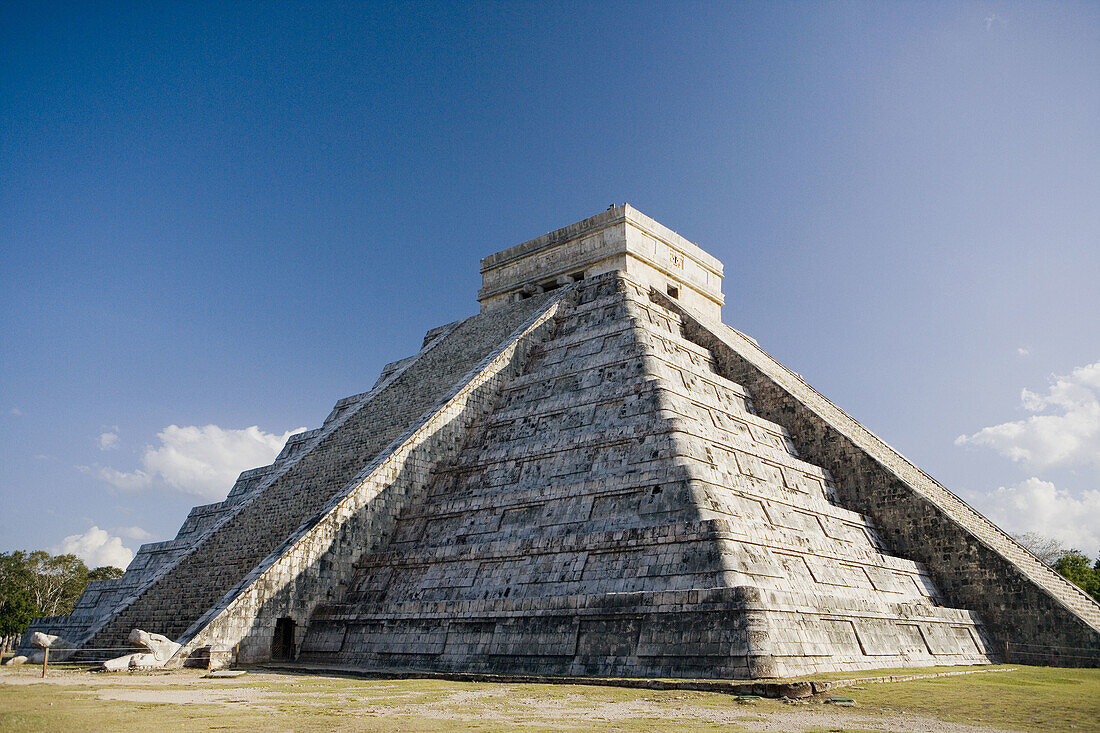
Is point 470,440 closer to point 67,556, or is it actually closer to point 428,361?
point 428,361

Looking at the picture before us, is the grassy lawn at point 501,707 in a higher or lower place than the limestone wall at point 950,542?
lower

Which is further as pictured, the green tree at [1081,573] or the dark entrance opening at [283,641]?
the green tree at [1081,573]

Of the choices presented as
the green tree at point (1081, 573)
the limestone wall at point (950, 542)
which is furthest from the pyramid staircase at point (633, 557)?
the green tree at point (1081, 573)

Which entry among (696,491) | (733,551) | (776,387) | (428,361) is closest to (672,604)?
(733,551)

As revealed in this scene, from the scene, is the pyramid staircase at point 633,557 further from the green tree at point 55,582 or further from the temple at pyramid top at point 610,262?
the green tree at point 55,582

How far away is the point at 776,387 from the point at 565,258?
8388 millimetres

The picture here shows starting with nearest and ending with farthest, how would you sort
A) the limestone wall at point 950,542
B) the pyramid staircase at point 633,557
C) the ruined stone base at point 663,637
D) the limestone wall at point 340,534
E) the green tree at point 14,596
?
the ruined stone base at point 663,637, the pyramid staircase at point 633,557, the limestone wall at point 340,534, the limestone wall at point 950,542, the green tree at point 14,596

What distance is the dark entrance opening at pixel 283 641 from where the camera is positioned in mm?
13216

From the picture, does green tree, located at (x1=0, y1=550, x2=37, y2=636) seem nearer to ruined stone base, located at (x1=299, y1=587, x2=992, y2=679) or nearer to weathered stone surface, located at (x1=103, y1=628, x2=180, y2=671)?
weathered stone surface, located at (x1=103, y1=628, x2=180, y2=671)

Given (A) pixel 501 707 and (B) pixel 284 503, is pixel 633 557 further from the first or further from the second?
(B) pixel 284 503

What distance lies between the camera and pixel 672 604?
10.2 m

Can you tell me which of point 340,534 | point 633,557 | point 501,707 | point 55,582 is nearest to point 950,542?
point 633,557

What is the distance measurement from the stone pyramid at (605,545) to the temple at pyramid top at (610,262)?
2471 millimetres

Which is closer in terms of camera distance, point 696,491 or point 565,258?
point 696,491
